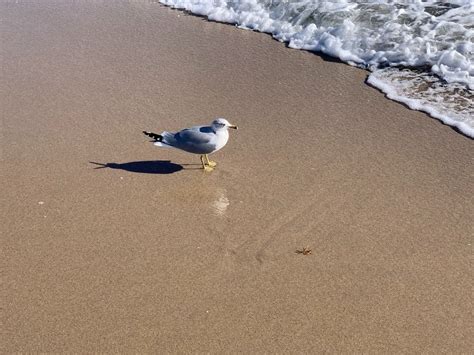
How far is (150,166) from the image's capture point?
4.85 metres

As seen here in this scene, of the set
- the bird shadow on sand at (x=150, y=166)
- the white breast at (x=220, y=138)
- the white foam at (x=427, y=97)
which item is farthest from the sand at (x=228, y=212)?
the white breast at (x=220, y=138)

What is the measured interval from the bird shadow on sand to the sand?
18 mm

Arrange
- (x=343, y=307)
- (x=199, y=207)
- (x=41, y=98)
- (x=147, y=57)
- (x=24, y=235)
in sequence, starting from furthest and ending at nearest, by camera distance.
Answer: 1. (x=147, y=57)
2. (x=41, y=98)
3. (x=199, y=207)
4. (x=24, y=235)
5. (x=343, y=307)

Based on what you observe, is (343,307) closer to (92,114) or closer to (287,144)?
(287,144)

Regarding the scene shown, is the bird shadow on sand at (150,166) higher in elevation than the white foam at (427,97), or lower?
lower

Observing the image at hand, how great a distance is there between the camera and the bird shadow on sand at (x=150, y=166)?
4789mm

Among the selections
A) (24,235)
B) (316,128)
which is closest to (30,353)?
(24,235)

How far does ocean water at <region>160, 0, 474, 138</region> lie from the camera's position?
6000 mm

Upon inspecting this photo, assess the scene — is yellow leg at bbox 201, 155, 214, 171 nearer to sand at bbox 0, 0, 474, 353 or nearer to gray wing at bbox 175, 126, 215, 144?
sand at bbox 0, 0, 474, 353

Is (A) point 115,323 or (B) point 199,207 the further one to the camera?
(B) point 199,207

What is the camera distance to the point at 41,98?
→ 19.4 feet

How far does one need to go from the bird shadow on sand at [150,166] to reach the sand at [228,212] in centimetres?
2

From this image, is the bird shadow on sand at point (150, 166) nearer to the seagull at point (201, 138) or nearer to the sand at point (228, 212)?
the sand at point (228, 212)

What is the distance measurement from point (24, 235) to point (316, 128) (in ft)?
8.54
